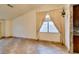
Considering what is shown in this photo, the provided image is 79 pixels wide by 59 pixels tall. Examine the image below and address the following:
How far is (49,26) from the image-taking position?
9102 mm

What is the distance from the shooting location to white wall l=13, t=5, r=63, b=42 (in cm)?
884

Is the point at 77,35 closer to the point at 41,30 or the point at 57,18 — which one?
the point at 57,18

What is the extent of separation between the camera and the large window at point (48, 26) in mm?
8797

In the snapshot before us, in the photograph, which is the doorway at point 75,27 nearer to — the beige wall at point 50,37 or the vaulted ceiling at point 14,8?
the beige wall at point 50,37

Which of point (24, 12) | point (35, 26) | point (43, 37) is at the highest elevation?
point (24, 12)

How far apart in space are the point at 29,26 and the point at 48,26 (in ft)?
5.50

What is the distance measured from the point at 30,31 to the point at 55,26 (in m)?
2.30

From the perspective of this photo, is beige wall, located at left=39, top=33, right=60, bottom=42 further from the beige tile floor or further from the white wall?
the beige tile floor

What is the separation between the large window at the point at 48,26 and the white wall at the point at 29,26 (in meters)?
0.26

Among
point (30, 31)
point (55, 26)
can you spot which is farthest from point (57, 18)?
point (30, 31)

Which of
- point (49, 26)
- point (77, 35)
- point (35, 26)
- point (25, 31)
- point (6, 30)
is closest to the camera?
point (77, 35)

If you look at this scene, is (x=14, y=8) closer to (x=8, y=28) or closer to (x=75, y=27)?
(x=8, y=28)

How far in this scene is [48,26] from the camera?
9.15 m


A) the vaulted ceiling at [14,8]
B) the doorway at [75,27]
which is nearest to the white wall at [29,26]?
the vaulted ceiling at [14,8]
